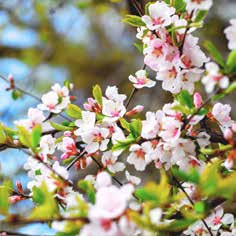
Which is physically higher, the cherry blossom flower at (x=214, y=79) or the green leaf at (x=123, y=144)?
the green leaf at (x=123, y=144)

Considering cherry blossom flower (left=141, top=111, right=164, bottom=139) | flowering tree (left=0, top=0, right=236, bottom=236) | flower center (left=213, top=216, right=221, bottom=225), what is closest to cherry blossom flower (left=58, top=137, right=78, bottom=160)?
flowering tree (left=0, top=0, right=236, bottom=236)

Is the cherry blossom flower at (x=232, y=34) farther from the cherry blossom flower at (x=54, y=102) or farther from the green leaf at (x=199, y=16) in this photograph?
the cherry blossom flower at (x=54, y=102)

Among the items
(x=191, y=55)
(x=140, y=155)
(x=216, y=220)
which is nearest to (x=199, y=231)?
(x=216, y=220)

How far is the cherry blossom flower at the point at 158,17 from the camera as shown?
1.84 feet

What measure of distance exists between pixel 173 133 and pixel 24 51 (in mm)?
2233

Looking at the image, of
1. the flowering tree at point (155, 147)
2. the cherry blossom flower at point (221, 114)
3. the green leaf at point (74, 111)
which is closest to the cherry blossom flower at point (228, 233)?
the flowering tree at point (155, 147)

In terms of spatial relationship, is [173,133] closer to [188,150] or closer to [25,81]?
[188,150]

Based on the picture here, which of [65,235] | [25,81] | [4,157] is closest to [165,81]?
[65,235]

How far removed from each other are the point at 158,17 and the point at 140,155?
0.18 meters

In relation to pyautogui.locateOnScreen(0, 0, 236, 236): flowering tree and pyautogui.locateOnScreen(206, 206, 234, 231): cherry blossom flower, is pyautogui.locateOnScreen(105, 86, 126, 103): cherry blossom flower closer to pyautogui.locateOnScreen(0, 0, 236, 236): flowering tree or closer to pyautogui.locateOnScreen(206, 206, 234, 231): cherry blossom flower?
pyautogui.locateOnScreen(0, 0, 236, 236): flowering tree

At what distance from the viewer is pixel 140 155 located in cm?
60

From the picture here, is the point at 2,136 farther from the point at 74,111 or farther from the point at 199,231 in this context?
the point at 199,231

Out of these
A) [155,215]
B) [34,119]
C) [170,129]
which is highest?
[34,119]

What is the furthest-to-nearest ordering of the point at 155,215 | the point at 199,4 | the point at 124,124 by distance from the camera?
the point at 124,124, the point at 199,4, the point at 155,215
